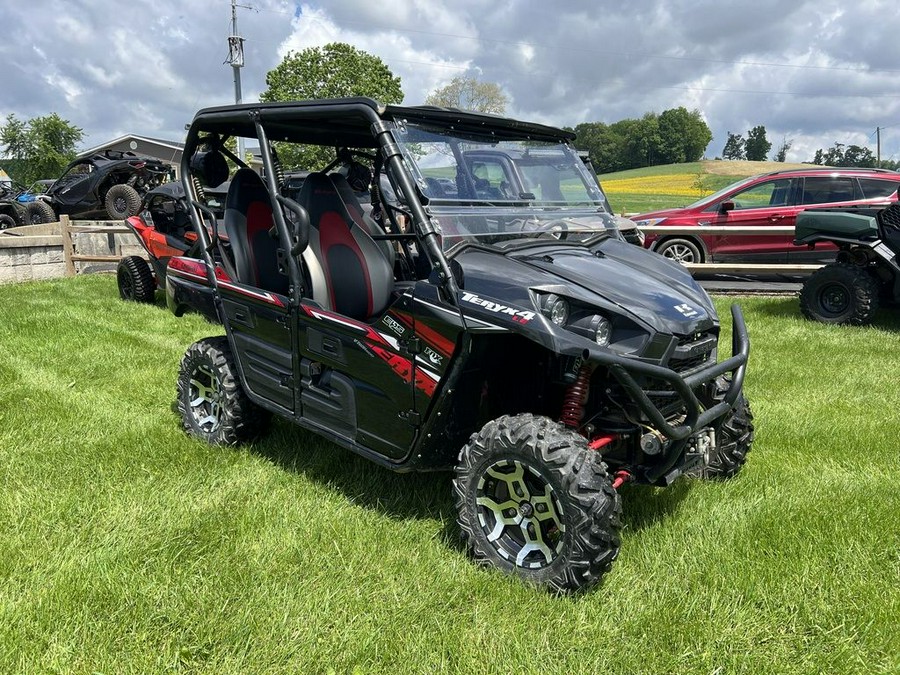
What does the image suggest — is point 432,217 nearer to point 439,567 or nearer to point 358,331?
point 358,331

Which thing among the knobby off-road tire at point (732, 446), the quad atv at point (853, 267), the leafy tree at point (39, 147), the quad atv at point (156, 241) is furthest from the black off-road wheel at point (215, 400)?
the leafy tree at point (39, 147)

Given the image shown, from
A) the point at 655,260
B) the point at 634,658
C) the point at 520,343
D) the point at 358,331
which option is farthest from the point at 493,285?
the point at 634,658

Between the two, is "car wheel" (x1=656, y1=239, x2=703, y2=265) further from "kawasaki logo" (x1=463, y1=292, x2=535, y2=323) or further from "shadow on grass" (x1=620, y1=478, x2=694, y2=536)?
"kawasaki logo" (x1=463, y1=292, x2=535, y2=323)

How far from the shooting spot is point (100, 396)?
5.39 m

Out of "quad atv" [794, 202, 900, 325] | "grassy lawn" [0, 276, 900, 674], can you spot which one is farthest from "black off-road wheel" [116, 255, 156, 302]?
"quad atv" [794, 202, 900, 325]

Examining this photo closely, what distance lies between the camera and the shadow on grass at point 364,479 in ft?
12.0

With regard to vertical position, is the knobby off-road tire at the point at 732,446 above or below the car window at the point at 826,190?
below

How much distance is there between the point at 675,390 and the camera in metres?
2.87

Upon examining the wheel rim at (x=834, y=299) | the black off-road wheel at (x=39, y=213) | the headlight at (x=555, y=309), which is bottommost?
the wheel rim at (x=834, y=299)

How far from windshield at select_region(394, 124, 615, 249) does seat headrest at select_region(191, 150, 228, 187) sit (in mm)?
1556

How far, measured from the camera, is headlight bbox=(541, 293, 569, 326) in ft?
9.51

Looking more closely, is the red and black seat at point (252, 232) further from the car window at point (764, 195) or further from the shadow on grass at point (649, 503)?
the car window at point (764, 195)

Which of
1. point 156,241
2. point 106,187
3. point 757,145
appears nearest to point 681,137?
point 757,145

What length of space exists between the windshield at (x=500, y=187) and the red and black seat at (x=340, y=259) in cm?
50
